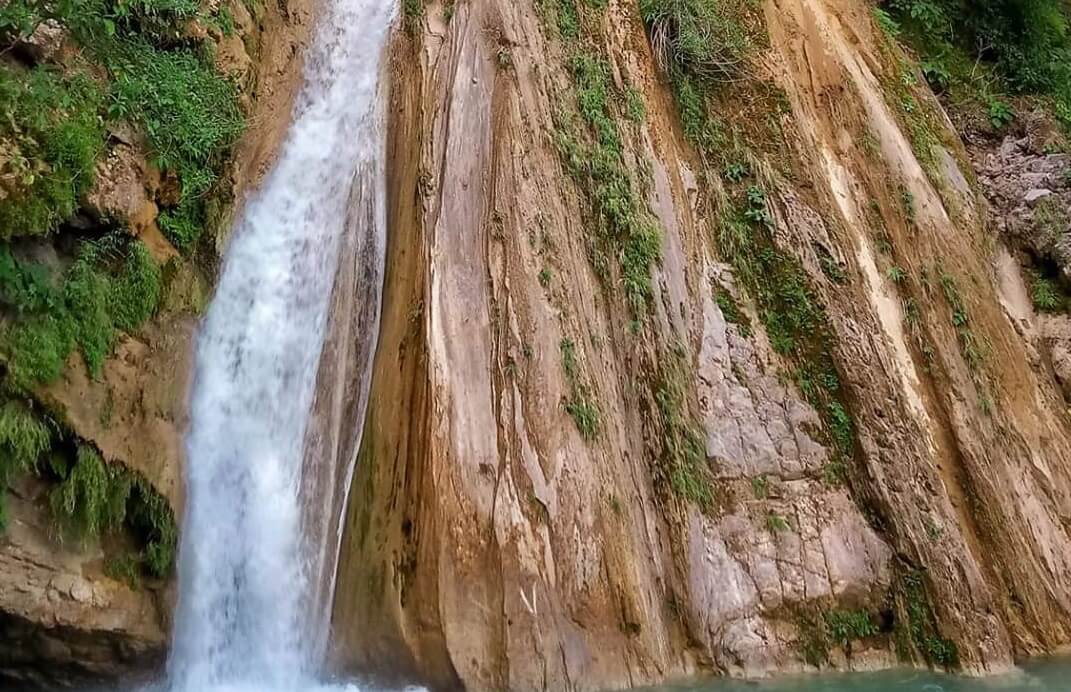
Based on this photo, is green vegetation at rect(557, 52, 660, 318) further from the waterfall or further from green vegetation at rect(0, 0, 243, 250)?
green vegetation at rect(0, 0, 243, 250)

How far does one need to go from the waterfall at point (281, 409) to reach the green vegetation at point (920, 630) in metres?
5.88

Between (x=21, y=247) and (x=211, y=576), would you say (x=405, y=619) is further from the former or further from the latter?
(x=21, y=247)

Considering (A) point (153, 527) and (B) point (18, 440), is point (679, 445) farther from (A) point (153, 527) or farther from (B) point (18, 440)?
(B) point (18, 440)

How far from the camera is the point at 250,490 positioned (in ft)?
28.6

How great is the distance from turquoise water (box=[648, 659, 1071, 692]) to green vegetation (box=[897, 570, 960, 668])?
9.4 inches

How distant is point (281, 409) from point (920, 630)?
7.14m

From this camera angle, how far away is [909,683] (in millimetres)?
7809

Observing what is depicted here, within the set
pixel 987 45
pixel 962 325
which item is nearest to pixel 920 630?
pixel 962 325

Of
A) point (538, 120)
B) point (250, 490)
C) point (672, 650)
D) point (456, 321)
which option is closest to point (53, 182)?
point (250, 490)

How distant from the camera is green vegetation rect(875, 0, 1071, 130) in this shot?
13.0 metres

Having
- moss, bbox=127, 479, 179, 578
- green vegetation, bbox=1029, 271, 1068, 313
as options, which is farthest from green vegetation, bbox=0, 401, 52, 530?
green vegetation, bbox=1029, 271, 1068, 313

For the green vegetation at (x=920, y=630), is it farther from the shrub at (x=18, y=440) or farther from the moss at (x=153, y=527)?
the shrub at (x=18, y=440)

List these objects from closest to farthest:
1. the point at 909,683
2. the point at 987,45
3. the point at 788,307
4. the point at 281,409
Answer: the point at 909,683 < the point at 281,409 < the point at 788,307 < the point at 987,45

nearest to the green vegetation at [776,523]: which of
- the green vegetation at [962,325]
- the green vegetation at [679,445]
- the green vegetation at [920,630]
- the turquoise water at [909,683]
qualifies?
the green vegetation at [679,445]
